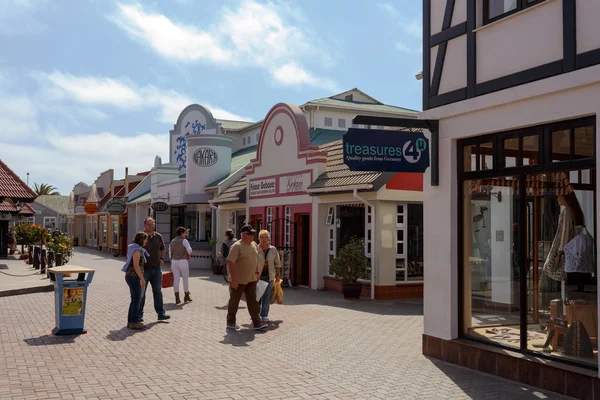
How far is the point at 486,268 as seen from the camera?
329 inches

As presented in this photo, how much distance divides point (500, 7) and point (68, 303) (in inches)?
305

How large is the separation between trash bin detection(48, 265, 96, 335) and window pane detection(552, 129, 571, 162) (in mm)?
7177

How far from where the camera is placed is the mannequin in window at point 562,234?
284 inches

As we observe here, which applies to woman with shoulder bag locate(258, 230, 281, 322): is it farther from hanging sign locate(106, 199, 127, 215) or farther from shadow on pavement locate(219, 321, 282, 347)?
hanging sign locate(106, 199, 127, 215)

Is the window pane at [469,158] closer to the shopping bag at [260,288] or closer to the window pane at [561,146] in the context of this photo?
the window pane at [561,146]

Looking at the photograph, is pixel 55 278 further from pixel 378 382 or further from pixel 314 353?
pixel 378 382

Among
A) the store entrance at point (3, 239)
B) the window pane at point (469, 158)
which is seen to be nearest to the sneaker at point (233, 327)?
the window pane at point (469, 158)

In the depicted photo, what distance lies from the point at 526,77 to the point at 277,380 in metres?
4.50

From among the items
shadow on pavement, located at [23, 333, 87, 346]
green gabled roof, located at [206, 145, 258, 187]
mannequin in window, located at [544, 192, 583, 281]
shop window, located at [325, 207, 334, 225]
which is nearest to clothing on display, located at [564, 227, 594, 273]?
mannequin in window, located at [544, 192, 583, 281]

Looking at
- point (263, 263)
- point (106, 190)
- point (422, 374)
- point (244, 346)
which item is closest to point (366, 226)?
point (263, 263)

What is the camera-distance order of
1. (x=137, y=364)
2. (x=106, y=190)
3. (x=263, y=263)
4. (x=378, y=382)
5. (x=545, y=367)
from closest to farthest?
1. (x=545, y=367)
2. (x=378, y=382)
3. (x=137, y=364)
4. (x=263, y=263)
5. (x=106, y=190)

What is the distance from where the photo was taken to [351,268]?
1499cm

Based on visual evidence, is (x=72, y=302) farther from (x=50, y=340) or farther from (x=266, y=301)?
(x=266, y=301)

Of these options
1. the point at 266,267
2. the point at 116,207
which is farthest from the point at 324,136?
the point at 116,207
